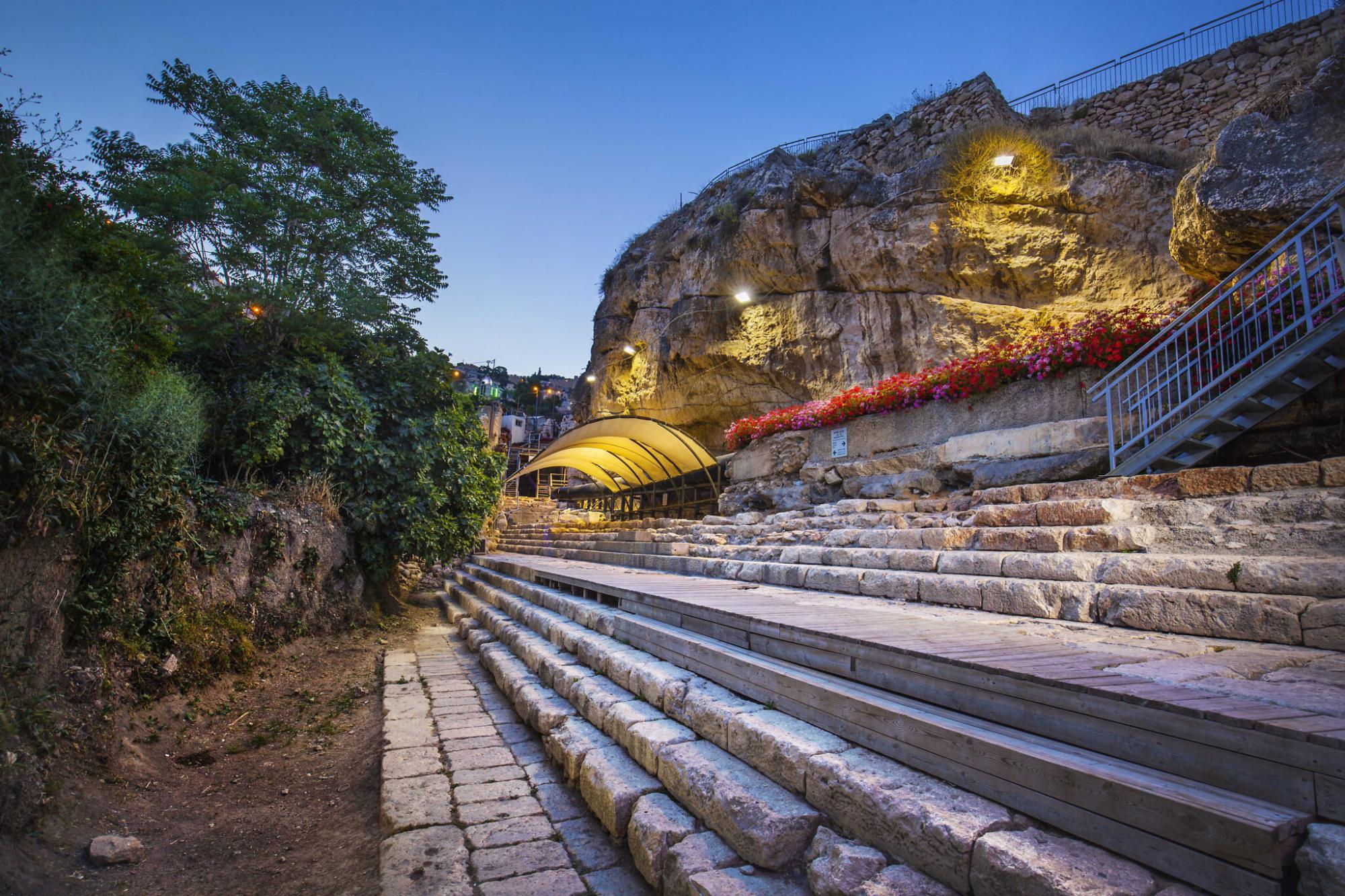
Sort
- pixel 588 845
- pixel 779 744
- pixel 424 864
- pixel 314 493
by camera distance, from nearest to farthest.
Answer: pixel 779 744 < pixel 424 864 < pixel 588 845 < pixel 314 493

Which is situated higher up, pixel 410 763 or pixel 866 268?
pixel 866 268

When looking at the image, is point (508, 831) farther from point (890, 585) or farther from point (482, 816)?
point (890, 585)

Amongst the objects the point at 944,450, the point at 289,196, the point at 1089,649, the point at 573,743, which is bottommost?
the point at 573,743

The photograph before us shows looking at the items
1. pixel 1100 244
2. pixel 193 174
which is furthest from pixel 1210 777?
pixel 1100 244

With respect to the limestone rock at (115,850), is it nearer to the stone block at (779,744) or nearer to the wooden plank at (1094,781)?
the stone block at (779,744)

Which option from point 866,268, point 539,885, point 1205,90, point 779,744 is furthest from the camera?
point 866,268

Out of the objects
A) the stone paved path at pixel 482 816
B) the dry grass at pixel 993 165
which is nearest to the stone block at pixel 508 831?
the stone paved path at pixel 482 816

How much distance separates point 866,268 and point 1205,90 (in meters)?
8.88

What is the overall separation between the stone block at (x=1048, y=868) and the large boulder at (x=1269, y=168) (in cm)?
864

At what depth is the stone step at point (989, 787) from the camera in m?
1.27

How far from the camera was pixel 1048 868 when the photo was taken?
1.39 meters

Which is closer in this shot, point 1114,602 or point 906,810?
point 906,810

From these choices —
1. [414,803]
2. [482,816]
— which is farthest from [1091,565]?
[414,803]

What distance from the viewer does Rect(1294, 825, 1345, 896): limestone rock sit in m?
1.15
